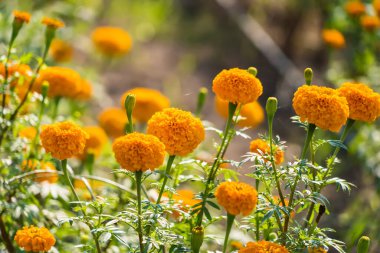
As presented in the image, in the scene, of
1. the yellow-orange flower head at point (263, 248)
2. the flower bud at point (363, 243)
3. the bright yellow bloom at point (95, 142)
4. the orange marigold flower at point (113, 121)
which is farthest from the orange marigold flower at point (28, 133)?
the flower bud at point (363, 243)

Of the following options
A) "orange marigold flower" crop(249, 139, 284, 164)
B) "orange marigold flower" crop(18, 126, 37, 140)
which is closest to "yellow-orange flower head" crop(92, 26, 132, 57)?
"orange marigold flower" crop(18, 126, 37, 140)

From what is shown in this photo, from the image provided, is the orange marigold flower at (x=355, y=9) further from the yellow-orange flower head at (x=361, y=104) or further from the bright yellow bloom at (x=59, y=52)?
the yellow-orange flower head at (x=361, y=104)

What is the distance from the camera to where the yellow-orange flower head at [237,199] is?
143cm

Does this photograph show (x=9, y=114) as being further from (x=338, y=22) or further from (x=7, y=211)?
(x=338, y=22)

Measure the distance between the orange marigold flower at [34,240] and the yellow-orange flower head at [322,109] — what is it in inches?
26.7

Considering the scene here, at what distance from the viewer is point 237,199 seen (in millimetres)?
1428

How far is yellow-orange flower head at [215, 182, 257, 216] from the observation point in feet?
4.68

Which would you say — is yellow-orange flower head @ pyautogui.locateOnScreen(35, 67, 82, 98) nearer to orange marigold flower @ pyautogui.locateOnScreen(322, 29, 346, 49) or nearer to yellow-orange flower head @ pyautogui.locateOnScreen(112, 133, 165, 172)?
yellow-orange flower head @ pyautogui.locateOnScreen(112, 133, 165, 172)

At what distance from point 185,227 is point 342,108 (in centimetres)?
57

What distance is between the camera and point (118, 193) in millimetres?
2303

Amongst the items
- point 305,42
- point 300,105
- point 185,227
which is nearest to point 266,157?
point 300,105

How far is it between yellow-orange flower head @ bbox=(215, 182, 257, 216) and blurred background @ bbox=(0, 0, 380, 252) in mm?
2519

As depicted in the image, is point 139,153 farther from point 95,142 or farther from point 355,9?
point 355,9

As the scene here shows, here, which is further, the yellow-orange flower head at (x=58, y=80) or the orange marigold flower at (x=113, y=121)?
the orange marigold flower at (x=113, y=121)
